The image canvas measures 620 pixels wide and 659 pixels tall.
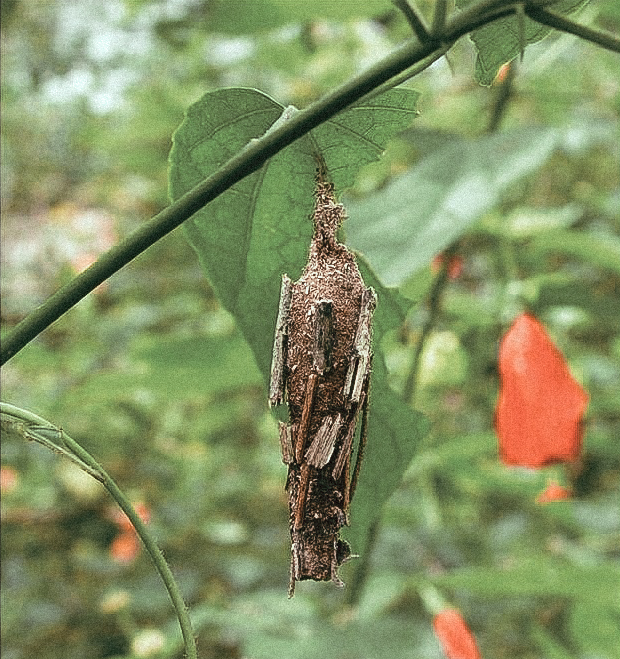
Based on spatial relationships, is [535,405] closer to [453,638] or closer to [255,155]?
[453,638]

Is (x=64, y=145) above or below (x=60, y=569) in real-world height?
above

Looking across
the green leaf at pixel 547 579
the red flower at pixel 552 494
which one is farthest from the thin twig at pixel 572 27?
the red flower at pixel 552 494

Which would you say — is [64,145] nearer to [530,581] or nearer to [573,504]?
[573,504]

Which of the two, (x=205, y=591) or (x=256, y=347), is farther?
(x=205, y=591)

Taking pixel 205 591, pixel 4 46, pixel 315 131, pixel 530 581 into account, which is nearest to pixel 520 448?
pixel 530 581

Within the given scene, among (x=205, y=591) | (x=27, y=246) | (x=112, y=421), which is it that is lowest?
(x=205, y=591)

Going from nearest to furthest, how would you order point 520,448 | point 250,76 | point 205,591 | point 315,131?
1. point 315,131
2. point 520,448
3. point 205,591
4. point 250,76
